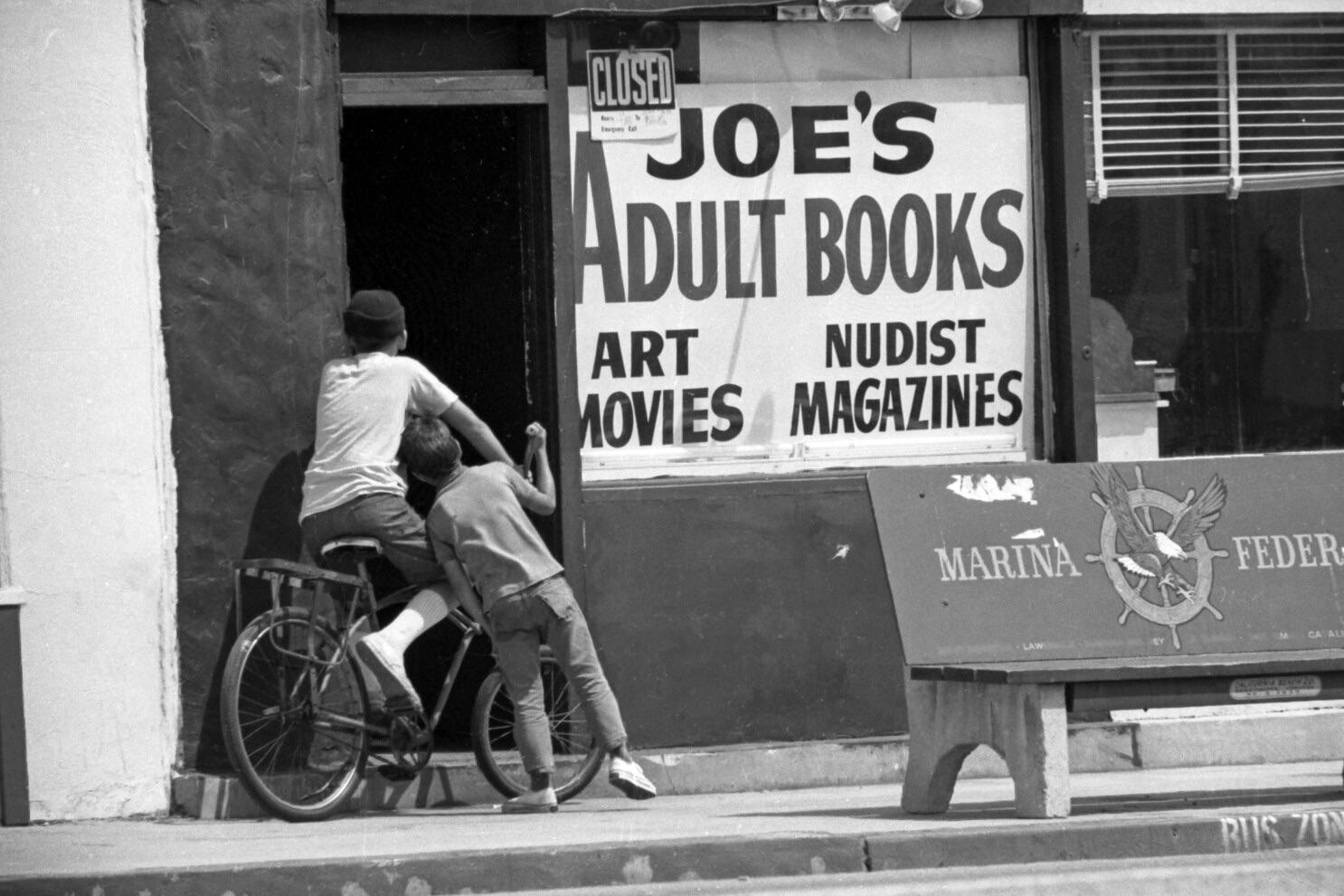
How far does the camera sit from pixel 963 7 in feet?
29.8

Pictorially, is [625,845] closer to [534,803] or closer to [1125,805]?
[534,803]

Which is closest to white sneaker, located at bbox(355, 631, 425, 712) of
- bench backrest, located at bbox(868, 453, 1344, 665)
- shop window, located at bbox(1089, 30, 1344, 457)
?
bench backrest, located at bbox(868, 453, 1344, 665)

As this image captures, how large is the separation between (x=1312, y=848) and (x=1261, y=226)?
3.78 meters

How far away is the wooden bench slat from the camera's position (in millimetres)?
6785

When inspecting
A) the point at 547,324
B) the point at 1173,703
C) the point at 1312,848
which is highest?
the point at 547,324

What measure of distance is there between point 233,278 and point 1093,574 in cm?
345

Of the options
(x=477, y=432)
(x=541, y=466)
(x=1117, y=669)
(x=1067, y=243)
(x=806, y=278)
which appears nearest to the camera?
(x=1117, y=669)

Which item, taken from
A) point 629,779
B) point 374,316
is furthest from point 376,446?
point 629,779

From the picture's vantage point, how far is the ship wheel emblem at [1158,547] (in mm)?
7520

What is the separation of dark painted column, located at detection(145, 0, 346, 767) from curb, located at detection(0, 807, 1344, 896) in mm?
1918

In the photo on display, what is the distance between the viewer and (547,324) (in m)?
9.00

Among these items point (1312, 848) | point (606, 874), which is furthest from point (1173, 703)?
point (606, 874)

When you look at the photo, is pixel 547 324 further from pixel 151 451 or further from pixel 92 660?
pixel 92 660

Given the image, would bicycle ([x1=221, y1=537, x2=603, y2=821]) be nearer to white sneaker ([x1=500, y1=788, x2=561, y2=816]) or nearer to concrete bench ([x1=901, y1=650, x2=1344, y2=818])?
white sneaker ([x1=500, y1=788, x2=561, y2=816])
